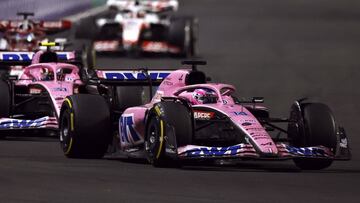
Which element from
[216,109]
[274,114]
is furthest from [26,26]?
[216,109]

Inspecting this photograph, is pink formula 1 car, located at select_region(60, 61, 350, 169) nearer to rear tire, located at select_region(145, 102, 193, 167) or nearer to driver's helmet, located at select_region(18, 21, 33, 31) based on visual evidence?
rear tire, located at select_region(145, 102, 193, 167)

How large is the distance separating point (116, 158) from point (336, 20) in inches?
1487

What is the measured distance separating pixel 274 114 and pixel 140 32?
13963mm

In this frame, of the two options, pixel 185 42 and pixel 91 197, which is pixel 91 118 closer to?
pixel 91 197

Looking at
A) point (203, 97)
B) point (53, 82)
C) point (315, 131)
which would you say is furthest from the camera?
→ point (53, 82)

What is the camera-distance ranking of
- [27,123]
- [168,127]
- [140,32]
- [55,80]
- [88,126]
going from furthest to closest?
1. [140,32]
2. [55,80]
3. [27,123]
4. [88,126]
5. [168,127]

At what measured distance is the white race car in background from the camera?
36.3 meters

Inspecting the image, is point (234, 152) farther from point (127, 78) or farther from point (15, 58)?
point (15, 58)

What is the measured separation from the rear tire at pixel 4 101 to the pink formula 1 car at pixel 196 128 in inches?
92.8

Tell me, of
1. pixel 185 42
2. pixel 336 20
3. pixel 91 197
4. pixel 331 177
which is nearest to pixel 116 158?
pixel 331 177

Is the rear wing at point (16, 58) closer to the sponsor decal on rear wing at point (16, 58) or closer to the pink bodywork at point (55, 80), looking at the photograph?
the sponsor decal on rear wing at point (16, 58)

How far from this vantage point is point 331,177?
14445 mm

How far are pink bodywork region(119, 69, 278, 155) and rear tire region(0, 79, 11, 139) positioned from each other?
3.02 m

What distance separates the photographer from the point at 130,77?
57.0ft
